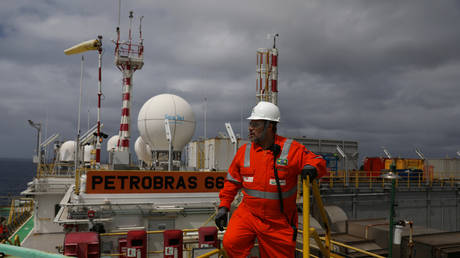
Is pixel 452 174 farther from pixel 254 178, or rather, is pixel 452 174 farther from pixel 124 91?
pixel 254 178

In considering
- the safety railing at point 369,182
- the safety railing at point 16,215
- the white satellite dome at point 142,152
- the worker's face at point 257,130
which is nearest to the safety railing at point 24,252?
the worker's face at point 257,130

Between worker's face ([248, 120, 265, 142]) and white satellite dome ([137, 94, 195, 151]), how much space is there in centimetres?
1234

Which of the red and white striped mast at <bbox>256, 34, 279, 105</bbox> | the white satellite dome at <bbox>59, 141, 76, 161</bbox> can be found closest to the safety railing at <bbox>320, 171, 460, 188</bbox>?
the red and white striped mast at <bbox>256, 34, 279, 105</bbox>

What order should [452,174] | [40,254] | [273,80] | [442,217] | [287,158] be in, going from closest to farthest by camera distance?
[40,254]
[287,158]
[442,217]
[273,80]
[452,174]

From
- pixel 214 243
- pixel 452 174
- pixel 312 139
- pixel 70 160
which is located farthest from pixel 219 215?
pixel 70 160

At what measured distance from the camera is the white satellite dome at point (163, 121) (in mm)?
15828

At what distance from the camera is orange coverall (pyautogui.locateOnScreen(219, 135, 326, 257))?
135 inches

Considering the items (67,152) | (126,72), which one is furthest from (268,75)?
(67,152)

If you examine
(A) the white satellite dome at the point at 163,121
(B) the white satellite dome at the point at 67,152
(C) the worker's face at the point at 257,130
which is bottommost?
(B) the white satellite dome at the point at 67,152

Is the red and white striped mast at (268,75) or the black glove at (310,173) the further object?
the red and white striped mast at (268,75)

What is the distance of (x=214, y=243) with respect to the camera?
6539 millimetres

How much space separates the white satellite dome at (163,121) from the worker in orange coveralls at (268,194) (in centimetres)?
1242

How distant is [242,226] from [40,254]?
7.18 feet

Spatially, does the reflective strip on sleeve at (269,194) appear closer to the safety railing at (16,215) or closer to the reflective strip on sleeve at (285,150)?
the reflective strip on sleeve at (285,150)
